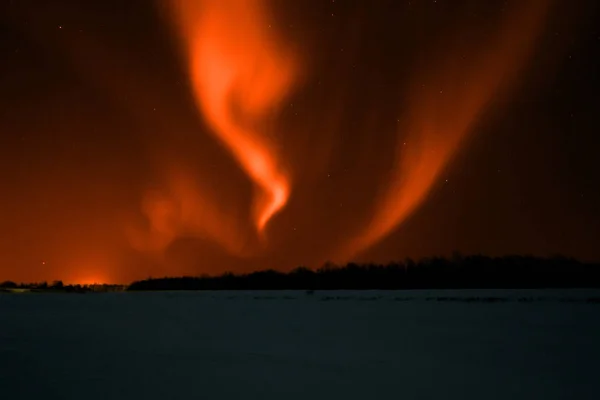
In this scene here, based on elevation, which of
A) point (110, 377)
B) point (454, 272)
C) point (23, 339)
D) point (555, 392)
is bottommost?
point (555, 392)

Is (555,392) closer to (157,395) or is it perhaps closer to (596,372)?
(596,372)

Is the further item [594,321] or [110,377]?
[594,321]

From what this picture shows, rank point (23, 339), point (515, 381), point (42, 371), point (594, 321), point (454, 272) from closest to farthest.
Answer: point (515, 381)
point (42, 371)
point (23, 339)
point (594, 321)
point (454, 272)

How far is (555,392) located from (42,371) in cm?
792

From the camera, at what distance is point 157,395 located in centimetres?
737

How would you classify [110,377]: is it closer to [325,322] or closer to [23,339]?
[23,339]

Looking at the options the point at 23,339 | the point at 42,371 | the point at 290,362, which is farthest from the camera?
the point at 23,339

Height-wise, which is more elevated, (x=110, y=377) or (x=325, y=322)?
(x=325, y=322)

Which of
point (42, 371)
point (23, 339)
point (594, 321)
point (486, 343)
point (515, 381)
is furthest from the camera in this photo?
point (594, 321)

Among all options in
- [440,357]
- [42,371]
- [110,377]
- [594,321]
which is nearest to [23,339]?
[42,371]

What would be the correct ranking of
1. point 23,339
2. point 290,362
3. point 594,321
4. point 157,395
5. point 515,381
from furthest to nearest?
1. point 594,321
2. point 23,339
3. point 290,362
4. point 515,381
5. point 157,395

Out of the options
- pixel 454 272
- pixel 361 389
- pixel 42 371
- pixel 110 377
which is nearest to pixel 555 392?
pixel 361 389

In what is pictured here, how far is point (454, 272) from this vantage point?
76562 mm

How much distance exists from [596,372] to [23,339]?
1240 centimetres
